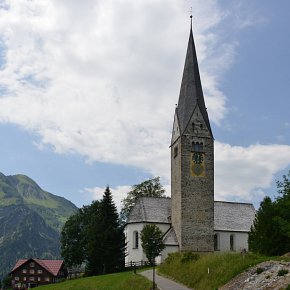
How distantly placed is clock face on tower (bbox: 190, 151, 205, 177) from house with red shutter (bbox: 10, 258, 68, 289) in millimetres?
53134

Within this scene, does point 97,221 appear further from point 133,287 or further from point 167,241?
point 133,287

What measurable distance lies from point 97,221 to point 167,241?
30.5 feet

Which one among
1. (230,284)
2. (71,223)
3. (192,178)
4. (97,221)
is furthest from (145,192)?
(230,284)

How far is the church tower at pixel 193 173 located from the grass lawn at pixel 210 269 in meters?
16.3

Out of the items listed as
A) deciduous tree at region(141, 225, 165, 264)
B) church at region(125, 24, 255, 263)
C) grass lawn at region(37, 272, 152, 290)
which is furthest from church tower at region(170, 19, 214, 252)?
grass lawn at region(37, 272, 152, 290)

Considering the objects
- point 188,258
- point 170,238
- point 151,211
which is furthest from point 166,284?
point 151,211

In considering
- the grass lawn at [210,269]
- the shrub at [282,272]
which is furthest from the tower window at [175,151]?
the shrub at [282,272]

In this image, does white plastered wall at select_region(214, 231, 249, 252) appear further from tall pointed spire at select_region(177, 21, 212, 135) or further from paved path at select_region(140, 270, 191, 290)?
paved path at select_region(140, 270, 191, 290)

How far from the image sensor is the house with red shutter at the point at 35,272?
104 meters

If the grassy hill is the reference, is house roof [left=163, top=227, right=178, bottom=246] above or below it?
above

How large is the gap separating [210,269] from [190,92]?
31875 millimetres

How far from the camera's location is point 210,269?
36.3 m

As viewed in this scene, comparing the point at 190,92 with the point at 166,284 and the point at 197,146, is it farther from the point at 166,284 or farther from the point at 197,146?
the point at 166,284

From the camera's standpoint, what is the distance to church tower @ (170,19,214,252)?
59.7 metres
